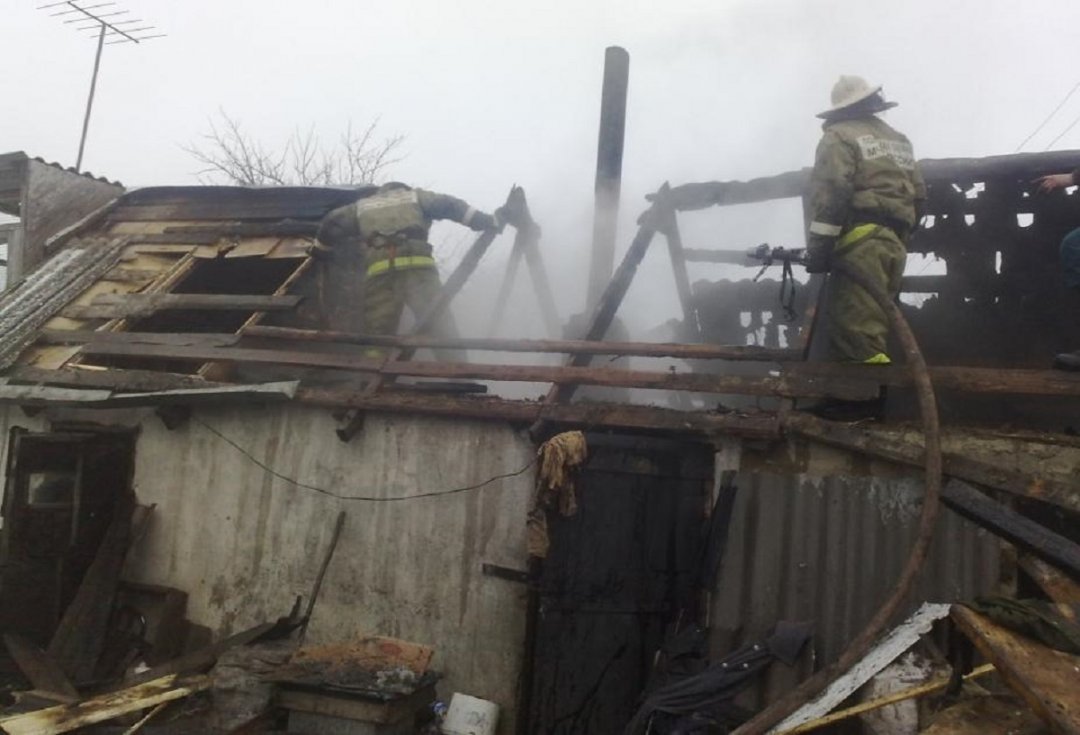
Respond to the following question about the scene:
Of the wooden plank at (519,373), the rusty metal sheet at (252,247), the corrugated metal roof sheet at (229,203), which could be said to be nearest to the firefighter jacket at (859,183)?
the wooden plank at (519,373)

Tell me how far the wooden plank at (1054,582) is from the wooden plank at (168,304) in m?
5.82

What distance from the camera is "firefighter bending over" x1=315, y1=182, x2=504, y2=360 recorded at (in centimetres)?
759

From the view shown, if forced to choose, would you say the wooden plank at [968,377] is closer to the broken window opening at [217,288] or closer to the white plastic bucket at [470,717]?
the white plastic bucket at [470,717]

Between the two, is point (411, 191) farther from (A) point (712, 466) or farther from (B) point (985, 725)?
(B) point (985, 725)

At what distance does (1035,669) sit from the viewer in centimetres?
265

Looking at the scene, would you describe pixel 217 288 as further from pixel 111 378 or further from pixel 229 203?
pixel 111 378

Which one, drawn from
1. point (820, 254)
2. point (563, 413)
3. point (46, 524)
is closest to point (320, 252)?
point (46, 524)

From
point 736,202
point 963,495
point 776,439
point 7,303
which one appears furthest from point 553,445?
point 7,303

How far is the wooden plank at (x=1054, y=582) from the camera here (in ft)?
11.3

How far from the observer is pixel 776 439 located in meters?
4.98

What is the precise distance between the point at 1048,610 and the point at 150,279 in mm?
8135

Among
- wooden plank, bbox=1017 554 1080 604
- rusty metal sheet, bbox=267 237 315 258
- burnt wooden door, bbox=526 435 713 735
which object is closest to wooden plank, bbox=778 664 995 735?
wooden plank, bbox=1017 554 1080 604

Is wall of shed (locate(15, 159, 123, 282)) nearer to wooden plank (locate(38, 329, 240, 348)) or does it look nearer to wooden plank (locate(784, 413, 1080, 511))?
wooden plank (locate(38, 329, 240, 348))

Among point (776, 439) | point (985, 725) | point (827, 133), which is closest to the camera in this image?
point (985, 725)
